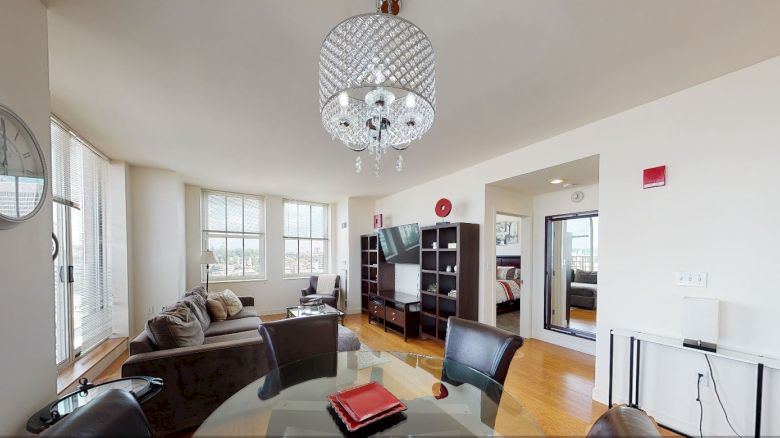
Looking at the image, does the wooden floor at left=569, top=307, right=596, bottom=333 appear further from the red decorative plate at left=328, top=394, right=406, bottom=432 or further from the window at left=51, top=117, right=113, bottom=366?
the window at left=51, top=117, right=113, bottom=366

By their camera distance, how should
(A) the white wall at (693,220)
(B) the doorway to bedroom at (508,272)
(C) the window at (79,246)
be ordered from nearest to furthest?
1. (A) the white wall at (693,220)
2. (C) the window at (79,246)
3. (B) the doorway to bedroom at (508,272)

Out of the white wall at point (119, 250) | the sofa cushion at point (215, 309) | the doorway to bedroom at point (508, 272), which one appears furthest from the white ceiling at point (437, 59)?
the doorway to bedroom at point (508, 272)

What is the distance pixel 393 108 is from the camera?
1.60 metres

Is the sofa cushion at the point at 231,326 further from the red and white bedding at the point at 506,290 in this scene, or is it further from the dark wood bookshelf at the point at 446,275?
the red and white bedding at the point at 506,290

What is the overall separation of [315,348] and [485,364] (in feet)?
3.83

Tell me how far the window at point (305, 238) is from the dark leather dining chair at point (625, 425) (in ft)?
19.8

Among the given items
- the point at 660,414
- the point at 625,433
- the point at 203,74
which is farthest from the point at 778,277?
the point at 203,74

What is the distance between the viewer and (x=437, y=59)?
5.66 ft

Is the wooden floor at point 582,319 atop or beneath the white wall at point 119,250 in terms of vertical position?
beneath

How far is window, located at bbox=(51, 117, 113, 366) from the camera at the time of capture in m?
2.61

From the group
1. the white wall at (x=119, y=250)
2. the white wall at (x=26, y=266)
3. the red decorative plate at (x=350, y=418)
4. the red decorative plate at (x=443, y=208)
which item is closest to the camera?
the white wall at (x=26, y=266)

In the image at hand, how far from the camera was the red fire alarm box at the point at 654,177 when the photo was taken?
219 cm

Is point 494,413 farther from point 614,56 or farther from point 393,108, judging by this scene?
point 614,56

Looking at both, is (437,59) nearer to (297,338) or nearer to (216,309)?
(297,338)
